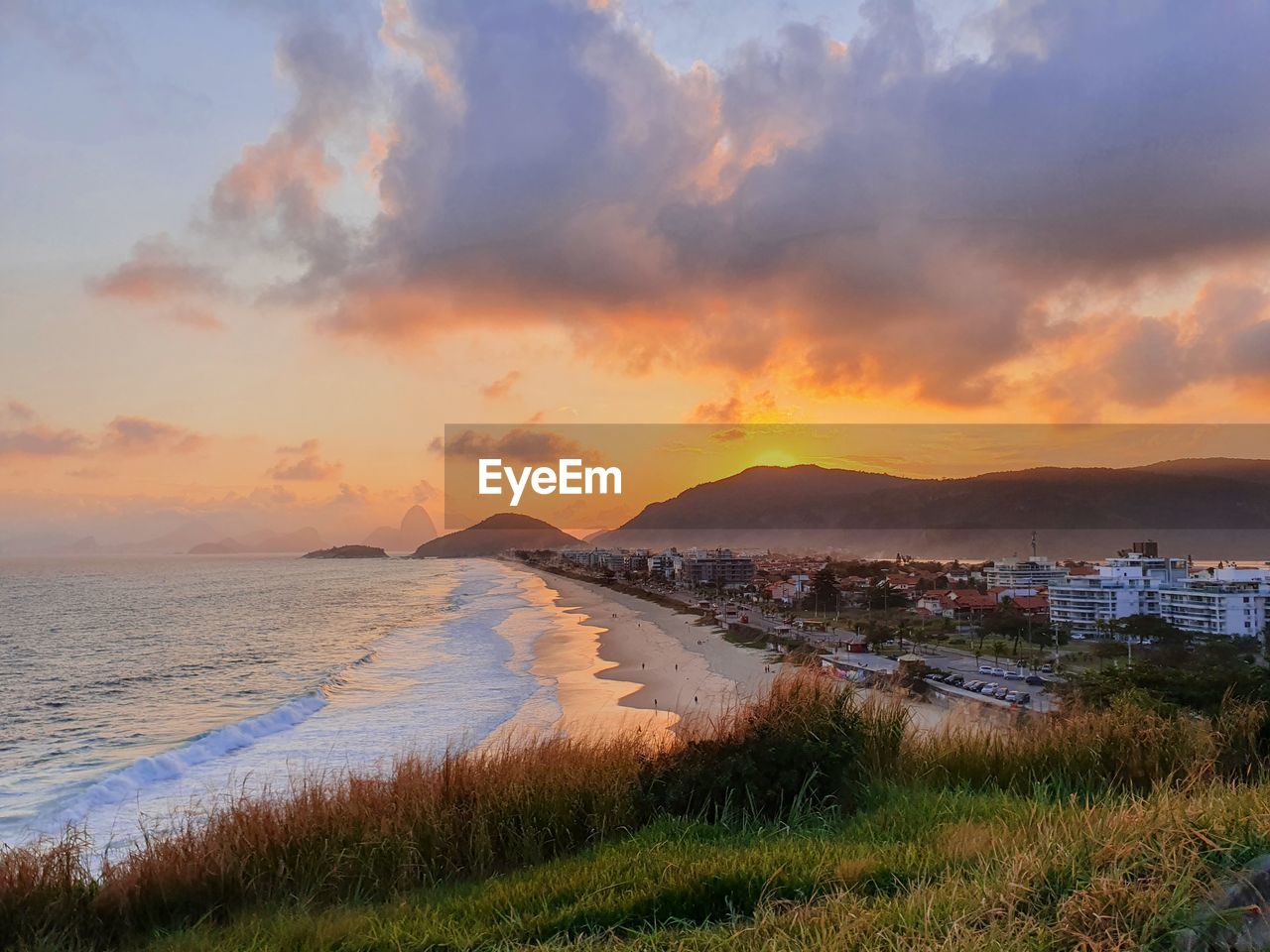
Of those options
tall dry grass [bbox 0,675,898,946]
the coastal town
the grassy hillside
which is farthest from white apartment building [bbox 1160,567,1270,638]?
tall dry grass [bbox 0,675,898,946]

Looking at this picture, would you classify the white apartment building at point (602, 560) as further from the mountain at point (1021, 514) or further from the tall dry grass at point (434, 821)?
the tall dry grass at point (434, 821)

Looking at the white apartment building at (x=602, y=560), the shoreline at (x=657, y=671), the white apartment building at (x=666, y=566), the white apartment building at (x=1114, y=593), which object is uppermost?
the white apartment building at (x=1114, y=593)

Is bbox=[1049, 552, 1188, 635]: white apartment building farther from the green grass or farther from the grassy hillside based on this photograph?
the green grass

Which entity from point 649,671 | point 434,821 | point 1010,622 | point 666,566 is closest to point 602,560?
point 666,566

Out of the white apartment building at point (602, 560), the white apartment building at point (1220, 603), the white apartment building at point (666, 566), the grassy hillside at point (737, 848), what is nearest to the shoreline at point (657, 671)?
the grassy hillside at point (737, 848)

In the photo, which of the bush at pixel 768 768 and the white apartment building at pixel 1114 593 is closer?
the bush at pixel 768 768

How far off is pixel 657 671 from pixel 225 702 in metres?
14.5

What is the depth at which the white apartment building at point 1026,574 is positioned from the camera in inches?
2381

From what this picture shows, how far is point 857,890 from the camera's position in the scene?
4.07 m

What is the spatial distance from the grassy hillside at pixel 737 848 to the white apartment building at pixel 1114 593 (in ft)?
101

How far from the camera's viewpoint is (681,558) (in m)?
135

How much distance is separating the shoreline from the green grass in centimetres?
253

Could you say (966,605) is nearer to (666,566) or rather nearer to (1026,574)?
(1026,574)

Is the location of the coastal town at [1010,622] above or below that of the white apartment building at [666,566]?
above
